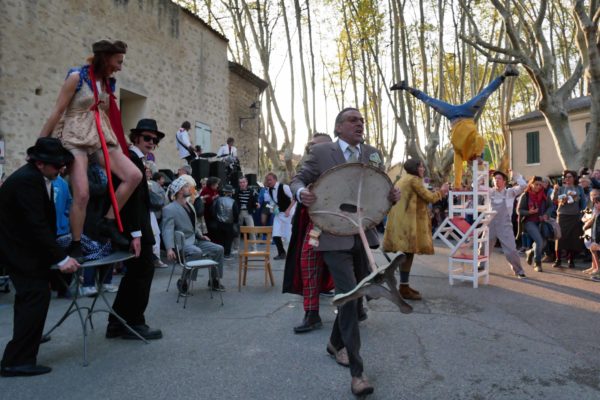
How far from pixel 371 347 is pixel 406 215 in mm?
2523

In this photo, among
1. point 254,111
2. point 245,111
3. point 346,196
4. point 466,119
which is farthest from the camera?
point 254,111

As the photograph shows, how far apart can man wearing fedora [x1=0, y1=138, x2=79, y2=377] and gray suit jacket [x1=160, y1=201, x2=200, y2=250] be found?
2.87 m

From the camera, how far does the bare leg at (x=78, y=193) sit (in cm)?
375

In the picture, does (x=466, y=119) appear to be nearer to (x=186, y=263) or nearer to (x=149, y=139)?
(x=186, y=263)

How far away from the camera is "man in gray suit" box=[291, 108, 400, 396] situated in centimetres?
326

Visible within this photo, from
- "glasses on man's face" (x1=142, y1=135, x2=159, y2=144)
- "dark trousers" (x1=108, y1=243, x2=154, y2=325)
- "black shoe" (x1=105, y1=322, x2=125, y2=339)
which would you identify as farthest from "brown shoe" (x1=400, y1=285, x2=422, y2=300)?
"glasses on man's face" (x1=142, y1=135, x2=159, y2=144)

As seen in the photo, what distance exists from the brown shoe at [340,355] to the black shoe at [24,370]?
2.23 metres

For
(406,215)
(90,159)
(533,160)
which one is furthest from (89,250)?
(533,160)

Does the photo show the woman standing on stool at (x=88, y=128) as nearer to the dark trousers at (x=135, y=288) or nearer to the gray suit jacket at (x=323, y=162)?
the dark trousers at (x=135, y=288)

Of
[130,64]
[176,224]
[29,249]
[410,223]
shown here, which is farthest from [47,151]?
[130,64]

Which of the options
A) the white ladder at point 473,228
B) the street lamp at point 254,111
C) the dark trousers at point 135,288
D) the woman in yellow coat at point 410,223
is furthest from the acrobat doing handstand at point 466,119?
the street lamp at point 254,111

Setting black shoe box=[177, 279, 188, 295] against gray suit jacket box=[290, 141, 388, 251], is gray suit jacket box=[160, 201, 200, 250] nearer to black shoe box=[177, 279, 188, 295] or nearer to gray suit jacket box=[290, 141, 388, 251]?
black shoe box=[177, 279, 188, 295]

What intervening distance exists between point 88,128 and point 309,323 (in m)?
2.77

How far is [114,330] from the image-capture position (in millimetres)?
4645
